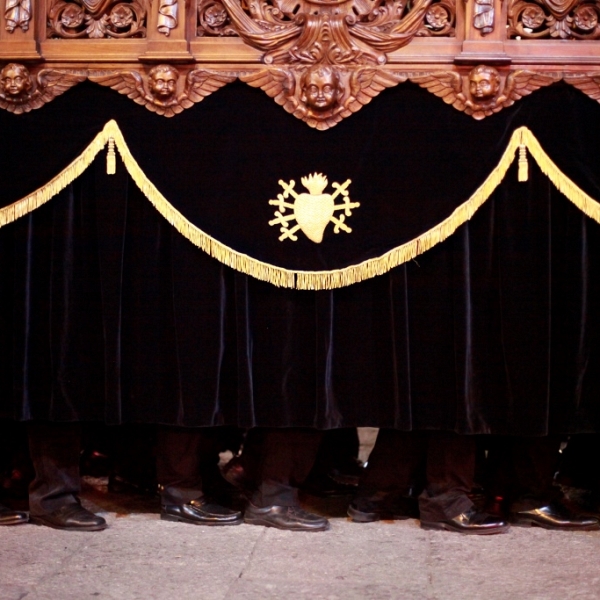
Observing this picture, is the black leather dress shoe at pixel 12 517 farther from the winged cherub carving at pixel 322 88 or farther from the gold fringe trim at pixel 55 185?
the winged cherub carving at pixel 322 88

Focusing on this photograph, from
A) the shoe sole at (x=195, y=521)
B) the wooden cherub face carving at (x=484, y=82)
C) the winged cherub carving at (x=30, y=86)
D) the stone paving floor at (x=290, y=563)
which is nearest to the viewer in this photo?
the stone paving floor at (x=290, y=563)

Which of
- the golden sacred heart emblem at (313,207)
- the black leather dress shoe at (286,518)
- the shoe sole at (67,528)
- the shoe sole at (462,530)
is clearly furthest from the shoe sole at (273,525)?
the golden sacred heart emblem at (313,207)

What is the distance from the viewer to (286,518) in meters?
3.36

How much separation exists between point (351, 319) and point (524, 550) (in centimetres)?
100

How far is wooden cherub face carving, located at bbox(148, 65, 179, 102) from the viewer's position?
3225 mm

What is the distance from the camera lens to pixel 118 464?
3.75 meters

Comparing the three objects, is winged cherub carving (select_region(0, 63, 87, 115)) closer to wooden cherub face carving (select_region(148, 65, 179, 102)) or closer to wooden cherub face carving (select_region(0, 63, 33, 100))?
wooden cherub face carving (select_region(0, 63, 33, 100))

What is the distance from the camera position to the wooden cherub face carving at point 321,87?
3178mm

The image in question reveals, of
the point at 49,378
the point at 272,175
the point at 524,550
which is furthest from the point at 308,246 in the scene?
the point at 524,550

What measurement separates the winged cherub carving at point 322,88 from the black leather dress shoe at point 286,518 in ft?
4.61

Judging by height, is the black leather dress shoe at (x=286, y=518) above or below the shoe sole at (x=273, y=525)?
above

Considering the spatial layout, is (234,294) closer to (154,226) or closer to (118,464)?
(154,226)

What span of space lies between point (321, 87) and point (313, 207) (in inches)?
16.4

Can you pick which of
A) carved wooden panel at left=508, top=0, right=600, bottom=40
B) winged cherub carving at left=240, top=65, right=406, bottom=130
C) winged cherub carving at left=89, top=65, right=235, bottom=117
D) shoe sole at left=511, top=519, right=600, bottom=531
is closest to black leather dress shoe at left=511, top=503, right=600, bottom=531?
shoe sole at left=511, top=519, right=600, bottom=531
